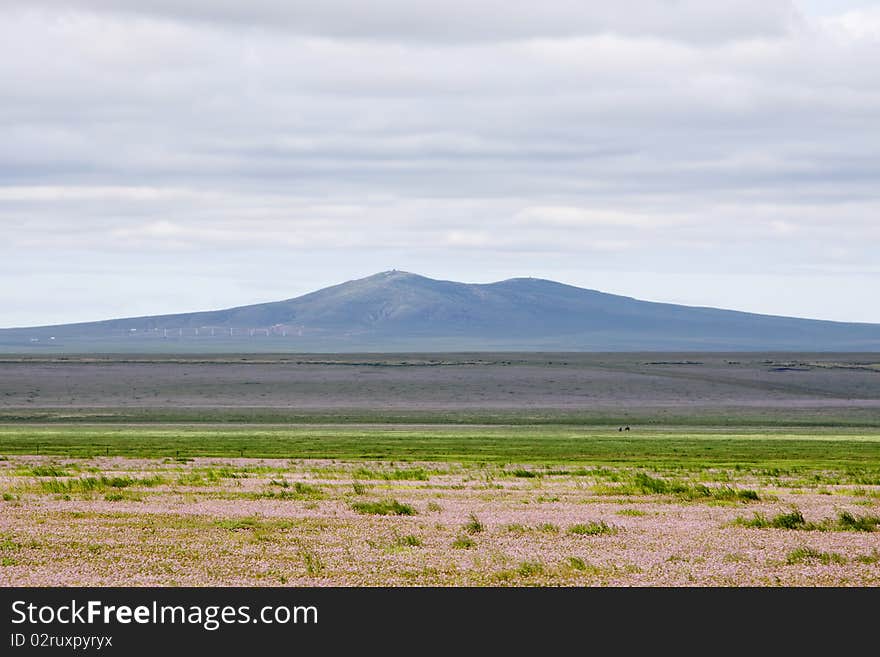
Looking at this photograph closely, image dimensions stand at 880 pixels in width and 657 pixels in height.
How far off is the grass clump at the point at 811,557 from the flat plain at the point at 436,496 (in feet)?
0.21

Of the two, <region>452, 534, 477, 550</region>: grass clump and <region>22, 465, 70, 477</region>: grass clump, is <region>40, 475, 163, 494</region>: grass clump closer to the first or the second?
<region>22, 465, 70, 477</region>: grass clump

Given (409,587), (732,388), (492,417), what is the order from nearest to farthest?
(409,587)
(492,417)
(732,388)

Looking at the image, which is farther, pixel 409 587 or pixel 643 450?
pixel 643 450

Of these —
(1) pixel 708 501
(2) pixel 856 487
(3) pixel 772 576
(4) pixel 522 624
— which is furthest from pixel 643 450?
(4) pixel 522 624

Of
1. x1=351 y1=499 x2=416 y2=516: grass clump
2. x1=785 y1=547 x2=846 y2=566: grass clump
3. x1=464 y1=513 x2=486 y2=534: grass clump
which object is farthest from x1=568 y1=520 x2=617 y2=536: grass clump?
Result: x1=351 y1=499 x2=416 y2=516: grass clump

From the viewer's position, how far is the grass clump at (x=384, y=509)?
28094mm

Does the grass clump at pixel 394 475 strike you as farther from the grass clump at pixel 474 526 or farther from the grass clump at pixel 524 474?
the grass clump at pixel 474 526

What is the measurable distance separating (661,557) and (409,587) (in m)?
5.02

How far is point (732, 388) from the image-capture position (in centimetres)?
12450

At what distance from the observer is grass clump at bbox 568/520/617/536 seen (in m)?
24.8

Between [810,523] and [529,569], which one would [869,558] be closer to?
[810,523]

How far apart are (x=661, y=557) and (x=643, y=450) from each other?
38609mm

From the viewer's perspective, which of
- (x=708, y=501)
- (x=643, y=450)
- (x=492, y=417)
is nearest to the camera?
(x=708, y=501)

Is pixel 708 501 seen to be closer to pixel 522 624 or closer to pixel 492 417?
pixel 522 624
